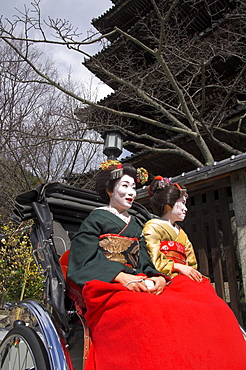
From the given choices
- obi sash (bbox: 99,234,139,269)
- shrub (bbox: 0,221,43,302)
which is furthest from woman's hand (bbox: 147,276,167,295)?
shrub (bbox: 0,221,43,302)

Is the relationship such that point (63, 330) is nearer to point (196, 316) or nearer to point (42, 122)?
point (196, 316)

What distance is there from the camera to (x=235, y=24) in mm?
6816

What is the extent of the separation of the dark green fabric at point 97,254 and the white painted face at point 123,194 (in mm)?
143

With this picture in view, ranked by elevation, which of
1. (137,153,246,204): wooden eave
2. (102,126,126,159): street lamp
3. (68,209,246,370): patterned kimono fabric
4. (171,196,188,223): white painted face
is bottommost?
(68,209,246,370): patterned kimono fabric

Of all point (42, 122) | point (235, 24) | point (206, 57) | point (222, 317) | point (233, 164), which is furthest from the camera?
point (42, 122)

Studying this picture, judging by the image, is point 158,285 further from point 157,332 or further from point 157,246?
point 157,246

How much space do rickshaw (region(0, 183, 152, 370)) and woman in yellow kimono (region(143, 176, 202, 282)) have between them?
0.68 meters

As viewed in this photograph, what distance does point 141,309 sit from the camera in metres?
1.45

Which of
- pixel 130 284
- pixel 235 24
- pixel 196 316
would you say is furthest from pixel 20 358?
pixel 235 24

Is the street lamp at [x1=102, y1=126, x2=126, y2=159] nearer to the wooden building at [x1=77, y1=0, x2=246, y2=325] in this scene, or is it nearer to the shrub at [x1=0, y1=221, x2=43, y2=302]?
the wooden building at [x1=77, y1=0, x2=246, y2=325]

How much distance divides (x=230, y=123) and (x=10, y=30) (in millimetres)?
5285

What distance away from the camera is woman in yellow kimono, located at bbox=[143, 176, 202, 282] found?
2.13 meters

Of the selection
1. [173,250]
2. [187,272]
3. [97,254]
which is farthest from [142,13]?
[97,254]

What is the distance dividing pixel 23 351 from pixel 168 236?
1.35 metres
